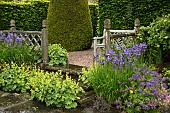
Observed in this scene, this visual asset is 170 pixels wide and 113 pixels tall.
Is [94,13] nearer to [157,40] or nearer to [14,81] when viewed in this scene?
[157,40]

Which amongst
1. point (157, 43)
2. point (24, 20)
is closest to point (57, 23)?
point (24, 20)

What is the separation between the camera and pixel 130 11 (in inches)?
372

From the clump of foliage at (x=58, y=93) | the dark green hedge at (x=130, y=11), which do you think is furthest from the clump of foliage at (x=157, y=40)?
the dark green hedge at (x=130, y=11)

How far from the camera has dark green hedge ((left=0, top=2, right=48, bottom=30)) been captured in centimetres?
1220

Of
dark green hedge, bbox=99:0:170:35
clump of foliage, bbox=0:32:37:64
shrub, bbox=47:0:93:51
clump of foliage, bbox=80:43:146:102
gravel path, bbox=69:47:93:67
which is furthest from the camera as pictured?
shrub, bbox=47:0:93:51

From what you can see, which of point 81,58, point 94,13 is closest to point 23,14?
point 94,13

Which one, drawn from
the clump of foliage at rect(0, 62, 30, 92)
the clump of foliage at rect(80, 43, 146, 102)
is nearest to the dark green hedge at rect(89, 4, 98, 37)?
the clump of foliage at rect(0, 62, 30, 92)

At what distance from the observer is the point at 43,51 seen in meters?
7.75

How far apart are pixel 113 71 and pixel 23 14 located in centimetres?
817

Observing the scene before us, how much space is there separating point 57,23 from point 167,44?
18.0 feet

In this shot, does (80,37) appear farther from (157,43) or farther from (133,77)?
(133,77)

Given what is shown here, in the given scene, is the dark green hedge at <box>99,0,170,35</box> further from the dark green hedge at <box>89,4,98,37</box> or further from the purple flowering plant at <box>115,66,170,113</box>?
the purple flowering plant at <box>115,66,170,113</box>

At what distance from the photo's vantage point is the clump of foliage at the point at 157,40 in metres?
6.14

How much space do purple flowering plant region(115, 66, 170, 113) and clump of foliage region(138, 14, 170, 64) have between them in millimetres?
1489
